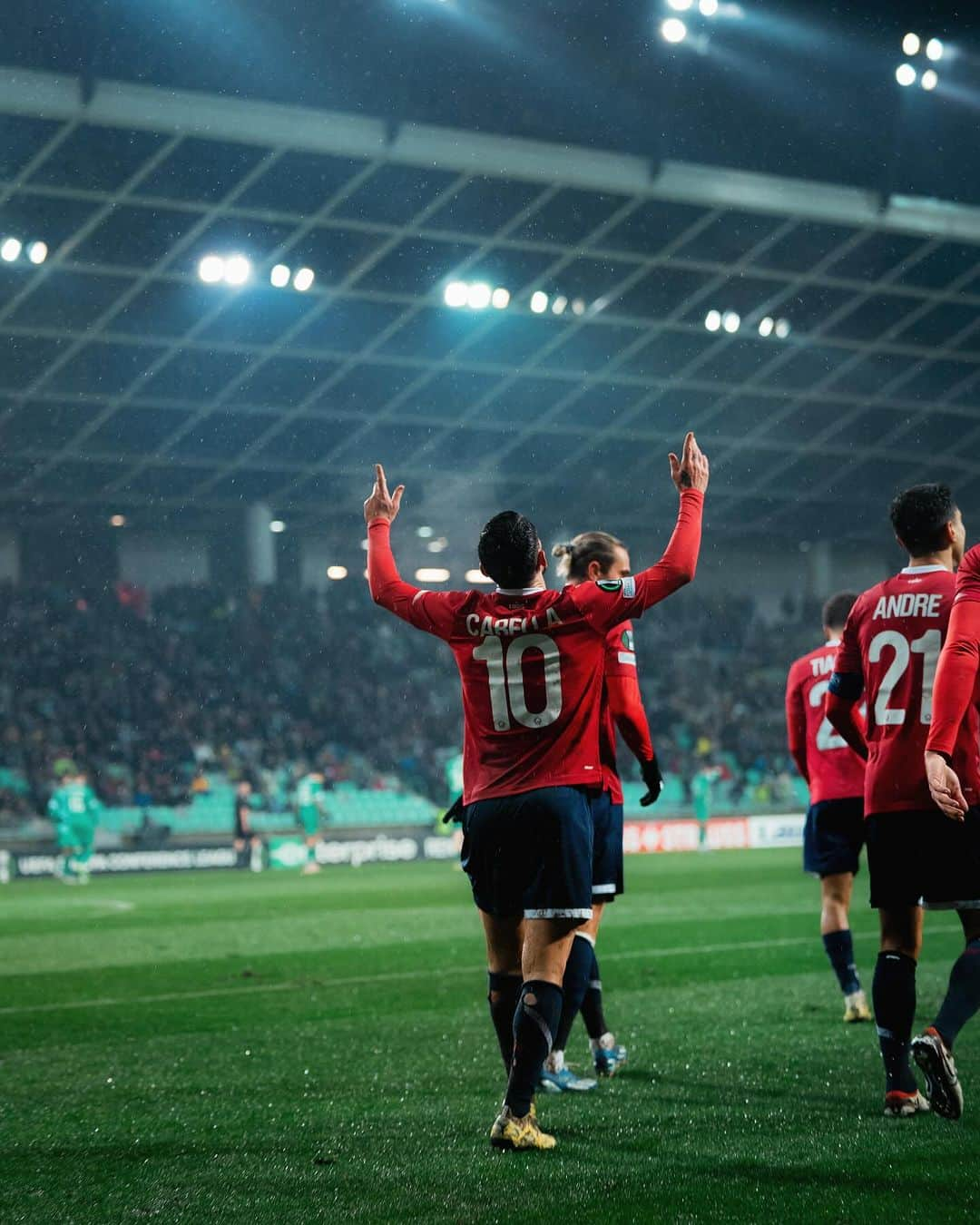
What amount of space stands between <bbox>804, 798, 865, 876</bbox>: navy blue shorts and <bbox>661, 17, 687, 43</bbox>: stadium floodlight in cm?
1517

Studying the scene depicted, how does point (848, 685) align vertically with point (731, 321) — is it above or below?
below

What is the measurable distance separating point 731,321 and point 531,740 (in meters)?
24.8

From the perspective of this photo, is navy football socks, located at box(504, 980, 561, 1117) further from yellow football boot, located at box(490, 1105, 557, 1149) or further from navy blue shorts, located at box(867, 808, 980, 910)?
navy blue shorts, located at box(867, 808, 980, 910)

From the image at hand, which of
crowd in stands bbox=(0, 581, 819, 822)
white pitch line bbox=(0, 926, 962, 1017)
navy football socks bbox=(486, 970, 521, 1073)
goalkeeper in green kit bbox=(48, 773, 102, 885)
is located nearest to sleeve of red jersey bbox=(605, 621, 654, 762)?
navy football socks bbox=(486, 970, 521, 1073)

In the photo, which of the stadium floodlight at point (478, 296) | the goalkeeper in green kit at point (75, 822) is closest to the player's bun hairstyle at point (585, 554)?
the goalkeeper in green kit at point (75, 822)

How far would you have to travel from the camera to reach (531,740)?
4.79m

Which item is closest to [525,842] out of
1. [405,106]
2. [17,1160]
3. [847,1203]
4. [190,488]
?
[847,1203]

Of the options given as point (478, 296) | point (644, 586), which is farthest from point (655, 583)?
→ point (478, 296)

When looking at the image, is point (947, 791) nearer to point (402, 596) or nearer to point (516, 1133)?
point (516, 1133)

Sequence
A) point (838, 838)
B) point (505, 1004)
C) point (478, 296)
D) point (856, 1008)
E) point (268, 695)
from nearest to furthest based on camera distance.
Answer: point (505, 1004) → point (856, 1008) → point (838, 838) → point (478, 296) → point (268, 695)

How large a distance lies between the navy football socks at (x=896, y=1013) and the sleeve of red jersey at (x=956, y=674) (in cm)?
85

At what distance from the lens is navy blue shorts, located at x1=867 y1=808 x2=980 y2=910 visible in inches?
192

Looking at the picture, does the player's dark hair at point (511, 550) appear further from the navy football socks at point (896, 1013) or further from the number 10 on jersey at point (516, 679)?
the navy football socks at point (896, 1013)

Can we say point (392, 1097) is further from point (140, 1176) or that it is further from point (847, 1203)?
point (847, 1203)
